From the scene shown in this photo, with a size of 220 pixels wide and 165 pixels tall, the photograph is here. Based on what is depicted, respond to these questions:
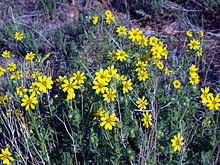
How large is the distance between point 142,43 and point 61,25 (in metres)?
2.45

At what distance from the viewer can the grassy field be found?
234cm

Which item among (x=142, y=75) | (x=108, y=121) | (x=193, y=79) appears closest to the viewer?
(x=108, y=121)

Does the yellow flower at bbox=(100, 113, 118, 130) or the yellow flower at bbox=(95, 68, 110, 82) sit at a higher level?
the yellow flower at bbox=(95, 68, 110, 82)

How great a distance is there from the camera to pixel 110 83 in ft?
7.73

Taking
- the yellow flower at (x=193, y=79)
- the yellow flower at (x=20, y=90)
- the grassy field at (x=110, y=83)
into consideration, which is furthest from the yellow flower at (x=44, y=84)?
the yellow flower at (x=193, y=79)

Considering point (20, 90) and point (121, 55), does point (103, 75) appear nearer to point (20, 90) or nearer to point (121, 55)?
point (121, 55)

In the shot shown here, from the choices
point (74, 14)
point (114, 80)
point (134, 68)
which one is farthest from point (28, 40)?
point (114, 80)

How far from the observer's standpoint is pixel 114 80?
7.60 feet

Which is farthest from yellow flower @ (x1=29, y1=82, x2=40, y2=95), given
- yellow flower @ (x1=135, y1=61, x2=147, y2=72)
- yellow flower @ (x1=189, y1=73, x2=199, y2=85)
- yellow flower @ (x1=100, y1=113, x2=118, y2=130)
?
yellow flower @ (x1=189, y1=73, x2=199, y2=85)

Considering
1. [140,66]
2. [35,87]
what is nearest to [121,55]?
[140,66]

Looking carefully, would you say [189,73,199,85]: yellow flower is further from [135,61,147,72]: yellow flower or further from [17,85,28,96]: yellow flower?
[17,85,28,96]: yellow flower

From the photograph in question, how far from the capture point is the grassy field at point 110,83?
7.69 ft

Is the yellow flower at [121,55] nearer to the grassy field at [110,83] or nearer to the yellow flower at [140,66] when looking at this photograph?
the grassy field at [110,83]

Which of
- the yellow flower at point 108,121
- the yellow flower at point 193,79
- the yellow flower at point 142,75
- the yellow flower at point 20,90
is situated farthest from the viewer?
the yellow flower at point 142,75
